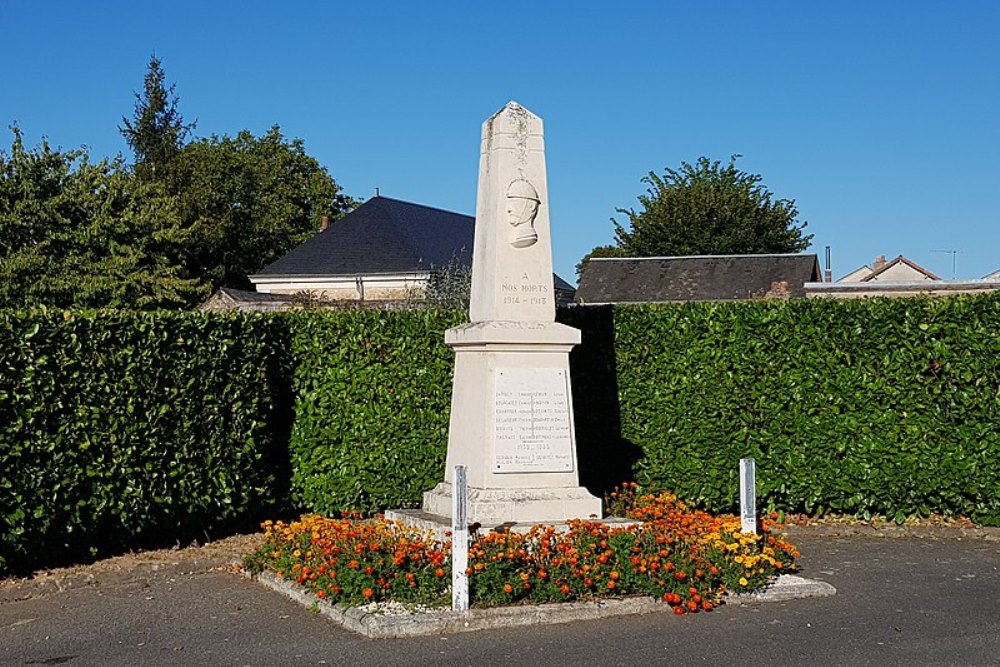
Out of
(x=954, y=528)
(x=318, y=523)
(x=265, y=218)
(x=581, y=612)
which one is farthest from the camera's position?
(x=265, y=218)

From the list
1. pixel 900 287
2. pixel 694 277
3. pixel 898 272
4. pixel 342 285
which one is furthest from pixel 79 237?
pixel 898 272

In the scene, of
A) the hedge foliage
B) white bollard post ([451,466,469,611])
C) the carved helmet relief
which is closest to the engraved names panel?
the carved helmet relief

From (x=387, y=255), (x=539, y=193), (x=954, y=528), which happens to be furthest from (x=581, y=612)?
(x=387, y=255)

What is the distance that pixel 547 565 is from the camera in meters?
7.96

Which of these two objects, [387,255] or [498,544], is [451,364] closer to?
[498,544]

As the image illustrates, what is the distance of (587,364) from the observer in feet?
41.8

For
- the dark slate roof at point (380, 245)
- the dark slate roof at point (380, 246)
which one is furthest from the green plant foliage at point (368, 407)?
the dark slate roof at point (380, 245)

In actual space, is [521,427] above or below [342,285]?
below

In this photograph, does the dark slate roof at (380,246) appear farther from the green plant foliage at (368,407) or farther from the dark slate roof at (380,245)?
the green plant foliage at (368,407)

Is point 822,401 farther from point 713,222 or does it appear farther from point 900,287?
point 713,222

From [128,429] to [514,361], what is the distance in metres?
3.74

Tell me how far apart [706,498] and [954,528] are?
2.68 m

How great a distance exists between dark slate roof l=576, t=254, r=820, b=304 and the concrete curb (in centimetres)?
3174

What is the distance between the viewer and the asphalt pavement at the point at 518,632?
263 inches
